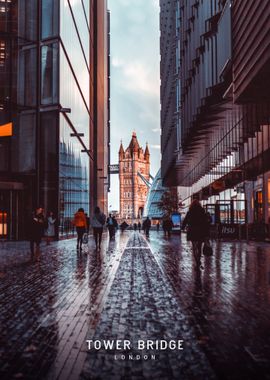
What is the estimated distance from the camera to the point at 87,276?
1163 cm

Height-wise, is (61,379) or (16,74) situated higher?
(16,74)

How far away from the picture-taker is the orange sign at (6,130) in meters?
31.8

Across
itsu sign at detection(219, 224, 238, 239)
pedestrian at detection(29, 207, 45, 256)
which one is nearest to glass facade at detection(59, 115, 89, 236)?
itsu sign at detection(219, 224, 238, 239)

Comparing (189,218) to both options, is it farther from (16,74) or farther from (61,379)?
(16,74)

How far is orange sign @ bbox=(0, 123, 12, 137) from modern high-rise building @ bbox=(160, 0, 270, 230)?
33.8 ft

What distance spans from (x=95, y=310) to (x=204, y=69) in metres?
21.0

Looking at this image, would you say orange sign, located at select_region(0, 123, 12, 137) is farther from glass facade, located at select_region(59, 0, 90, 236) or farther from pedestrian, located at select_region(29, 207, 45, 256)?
pedestrian, located at select_region(29, 207, 45, 256)

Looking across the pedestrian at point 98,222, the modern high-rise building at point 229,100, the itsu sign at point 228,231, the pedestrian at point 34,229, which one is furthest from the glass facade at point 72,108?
the pedestrian at point 34,229

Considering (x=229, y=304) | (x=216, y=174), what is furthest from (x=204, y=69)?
(x=229, y=304)

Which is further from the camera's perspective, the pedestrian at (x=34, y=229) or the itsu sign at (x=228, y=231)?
the itsu sign at (x=228, y=231)

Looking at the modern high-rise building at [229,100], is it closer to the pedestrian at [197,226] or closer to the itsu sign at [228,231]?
the itsu sign at [228,231]

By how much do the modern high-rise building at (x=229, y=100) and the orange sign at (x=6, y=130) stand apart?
405 inches

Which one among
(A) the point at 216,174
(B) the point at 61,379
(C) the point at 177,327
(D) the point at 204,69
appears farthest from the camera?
(A) the point at 216,174

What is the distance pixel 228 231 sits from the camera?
102 feet
